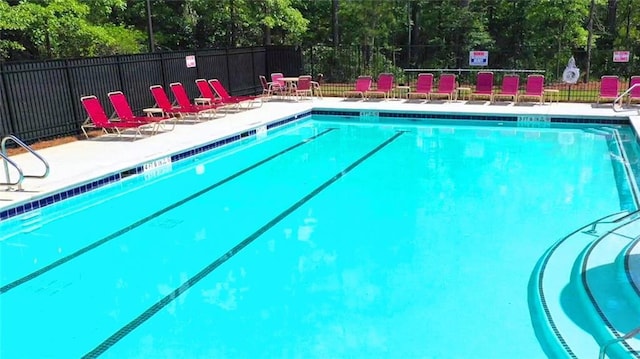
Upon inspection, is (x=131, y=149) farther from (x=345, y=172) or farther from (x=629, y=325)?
(x=629, y=325)

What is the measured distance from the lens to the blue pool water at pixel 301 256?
4.03m

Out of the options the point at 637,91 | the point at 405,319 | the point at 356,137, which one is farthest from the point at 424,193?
the point at 637,91

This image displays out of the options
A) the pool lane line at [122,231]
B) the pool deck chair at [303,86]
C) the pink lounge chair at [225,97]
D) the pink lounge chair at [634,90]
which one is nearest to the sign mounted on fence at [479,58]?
the pink lounge chair at [634,90]

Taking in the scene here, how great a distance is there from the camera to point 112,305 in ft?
15.0

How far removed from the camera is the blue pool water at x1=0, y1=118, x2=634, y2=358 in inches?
159

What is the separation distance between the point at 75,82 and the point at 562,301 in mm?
9148

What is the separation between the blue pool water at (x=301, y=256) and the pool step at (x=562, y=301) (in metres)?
0.10

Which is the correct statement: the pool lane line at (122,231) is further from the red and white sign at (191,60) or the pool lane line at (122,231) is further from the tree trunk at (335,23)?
the tree trunk at (335,23)

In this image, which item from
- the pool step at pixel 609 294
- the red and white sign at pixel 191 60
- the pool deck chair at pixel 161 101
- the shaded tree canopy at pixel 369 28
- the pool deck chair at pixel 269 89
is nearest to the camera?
the pool step at pixel 609 294

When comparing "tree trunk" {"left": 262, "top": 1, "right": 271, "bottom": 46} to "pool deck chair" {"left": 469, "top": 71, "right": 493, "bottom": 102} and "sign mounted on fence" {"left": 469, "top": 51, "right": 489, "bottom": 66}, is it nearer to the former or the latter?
"sign mounted on fence" {"left": 469, "top": 51, "right": 489, "bottom": 66}

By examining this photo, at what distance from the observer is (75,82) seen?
1033cm

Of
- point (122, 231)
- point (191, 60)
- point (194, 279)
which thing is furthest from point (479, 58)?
point (194, 279)

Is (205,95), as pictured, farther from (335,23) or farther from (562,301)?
(562,301)

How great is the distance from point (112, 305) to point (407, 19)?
65.2 ft
